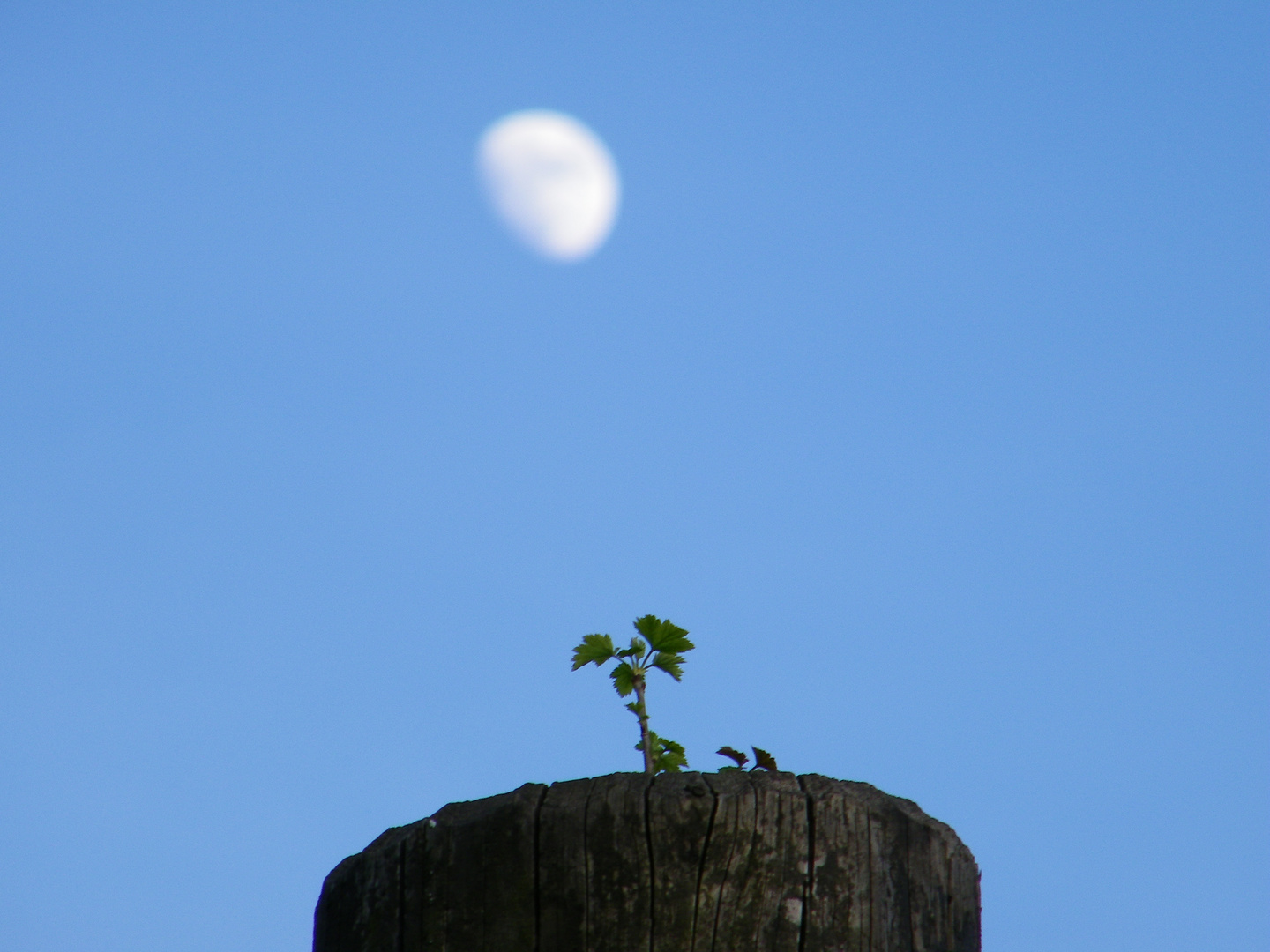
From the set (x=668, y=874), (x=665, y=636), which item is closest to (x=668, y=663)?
(x=665, y=636)

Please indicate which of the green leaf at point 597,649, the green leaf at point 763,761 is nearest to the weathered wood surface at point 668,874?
the green leaf at point 763,761

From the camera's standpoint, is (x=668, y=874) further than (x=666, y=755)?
No

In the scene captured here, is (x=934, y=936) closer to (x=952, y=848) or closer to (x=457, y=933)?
(x=952, y=848)

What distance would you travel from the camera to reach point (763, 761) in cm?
281

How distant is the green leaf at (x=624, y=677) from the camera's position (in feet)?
10.3

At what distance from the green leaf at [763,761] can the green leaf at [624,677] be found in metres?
0.42

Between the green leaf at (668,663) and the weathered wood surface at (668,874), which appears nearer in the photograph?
the weathered wood surface at (668,874)

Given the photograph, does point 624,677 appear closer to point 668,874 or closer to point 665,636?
point 665,636

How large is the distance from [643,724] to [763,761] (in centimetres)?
36

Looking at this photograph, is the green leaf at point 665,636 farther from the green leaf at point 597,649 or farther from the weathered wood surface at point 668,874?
the weathered wood surface at point 668,874

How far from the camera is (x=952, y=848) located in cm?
278

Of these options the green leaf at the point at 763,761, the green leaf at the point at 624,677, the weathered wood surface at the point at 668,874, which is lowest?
Result: the weathered wood surface at the point at 668,874

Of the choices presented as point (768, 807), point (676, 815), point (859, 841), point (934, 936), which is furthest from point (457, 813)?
point (934, 936)

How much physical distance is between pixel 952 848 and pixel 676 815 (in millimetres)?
654
